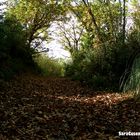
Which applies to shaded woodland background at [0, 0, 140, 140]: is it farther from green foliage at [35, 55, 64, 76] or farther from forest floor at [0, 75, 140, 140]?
green foliage at [35, 55, 64, 76]

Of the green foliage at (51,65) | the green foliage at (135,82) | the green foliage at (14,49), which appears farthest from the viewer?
the green foliage at (51,65)

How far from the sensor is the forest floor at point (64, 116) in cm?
568

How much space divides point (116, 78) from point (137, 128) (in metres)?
5.17

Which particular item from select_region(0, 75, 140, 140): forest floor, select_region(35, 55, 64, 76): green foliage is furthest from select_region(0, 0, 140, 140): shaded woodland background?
select_region(35, 55, 64, 76): green foliage

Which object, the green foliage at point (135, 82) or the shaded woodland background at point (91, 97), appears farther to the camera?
the green foliage at point (135, 82)

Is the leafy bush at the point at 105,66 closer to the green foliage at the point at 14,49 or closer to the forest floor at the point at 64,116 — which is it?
the forest floor at the point at 64,116

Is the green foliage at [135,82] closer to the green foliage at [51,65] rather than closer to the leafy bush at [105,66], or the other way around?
the leafy bush at [105,66]

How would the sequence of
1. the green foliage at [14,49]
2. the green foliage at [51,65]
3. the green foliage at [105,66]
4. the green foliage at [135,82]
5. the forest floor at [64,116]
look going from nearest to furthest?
the forest floor at [64,116]
the green foliage at [135,82]
the green foliage at [105,66]
the green foliage at [14,49]
the green foliage at [51,65]

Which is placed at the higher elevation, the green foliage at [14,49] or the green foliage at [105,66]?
the green foliage at [14,49]

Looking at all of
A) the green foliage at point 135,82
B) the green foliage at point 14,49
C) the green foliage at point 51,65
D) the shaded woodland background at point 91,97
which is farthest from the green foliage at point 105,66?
the green foliage at point 51,65

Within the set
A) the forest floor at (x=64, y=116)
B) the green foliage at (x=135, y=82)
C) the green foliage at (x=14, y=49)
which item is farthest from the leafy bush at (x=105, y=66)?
the green foliage at (x=14, y=49)

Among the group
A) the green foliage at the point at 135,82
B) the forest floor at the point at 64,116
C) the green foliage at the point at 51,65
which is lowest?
the forest floor at the point at 64,116

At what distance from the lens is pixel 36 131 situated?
18.9ft

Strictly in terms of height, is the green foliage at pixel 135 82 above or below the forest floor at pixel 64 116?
above
